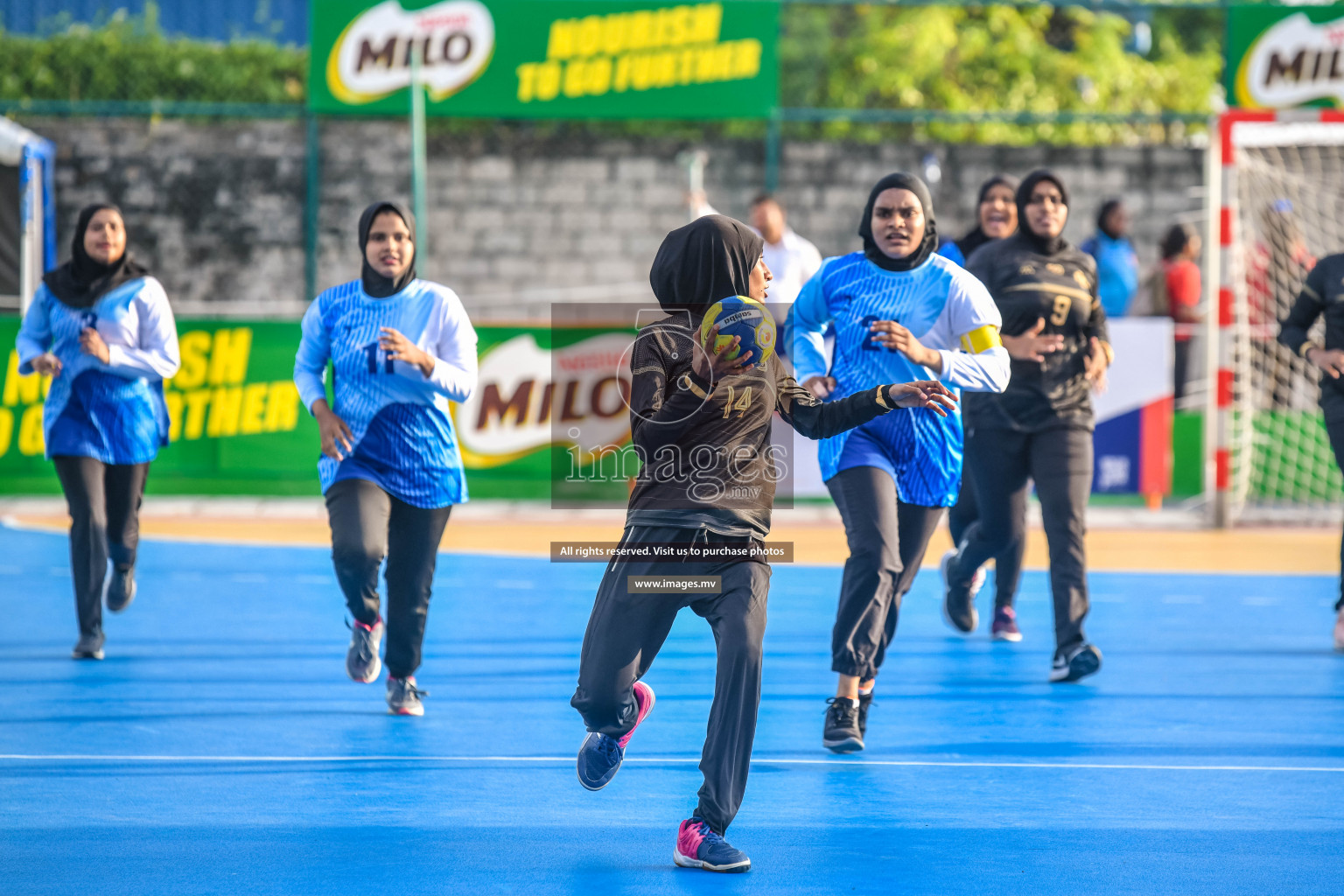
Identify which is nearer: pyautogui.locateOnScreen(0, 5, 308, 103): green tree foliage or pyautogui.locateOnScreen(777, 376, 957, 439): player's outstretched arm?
pyautogui.locateOnScreen(777, 376, 957, 439): player's outstretched arm

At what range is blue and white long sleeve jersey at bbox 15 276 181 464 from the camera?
774cm

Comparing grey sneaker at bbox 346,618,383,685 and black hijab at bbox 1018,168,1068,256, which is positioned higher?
black hijab at bbox 1018,168,1068,256

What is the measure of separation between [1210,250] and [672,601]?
10313 mm

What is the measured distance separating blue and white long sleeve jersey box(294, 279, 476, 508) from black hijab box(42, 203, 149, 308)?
1780 mm

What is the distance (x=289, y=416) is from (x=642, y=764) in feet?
29.2

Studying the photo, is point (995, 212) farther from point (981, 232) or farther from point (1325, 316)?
point (1325, 316)

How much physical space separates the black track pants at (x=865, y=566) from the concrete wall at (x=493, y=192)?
1407 centimetres

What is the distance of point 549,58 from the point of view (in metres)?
18.1

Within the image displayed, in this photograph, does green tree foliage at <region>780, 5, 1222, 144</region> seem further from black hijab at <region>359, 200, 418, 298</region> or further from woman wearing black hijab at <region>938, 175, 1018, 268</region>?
black hijab at <region>359, 200, 418, 298</region>

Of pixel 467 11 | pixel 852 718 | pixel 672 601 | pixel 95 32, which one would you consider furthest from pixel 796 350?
pixel 95 32

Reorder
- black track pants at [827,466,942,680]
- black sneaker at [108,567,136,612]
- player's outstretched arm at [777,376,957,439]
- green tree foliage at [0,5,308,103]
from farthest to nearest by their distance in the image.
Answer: green tree foliage at [0,5,308,103], black sneaker at [108,567,136,612], black track pants at [827,466,942,680], player's outstretched arm at [777,376,957,439]

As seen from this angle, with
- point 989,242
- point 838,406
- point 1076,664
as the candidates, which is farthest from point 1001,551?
point 838,406

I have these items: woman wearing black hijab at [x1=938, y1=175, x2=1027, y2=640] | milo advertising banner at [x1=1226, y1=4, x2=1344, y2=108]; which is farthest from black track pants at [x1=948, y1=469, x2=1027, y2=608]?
milo advertising banner at [x1=1226, y1=4, x2=1344, y2=108]

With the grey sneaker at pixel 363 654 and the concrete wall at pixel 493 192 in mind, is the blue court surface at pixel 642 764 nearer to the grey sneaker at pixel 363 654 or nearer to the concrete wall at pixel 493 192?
the grey sneaker at pixel 363 654
